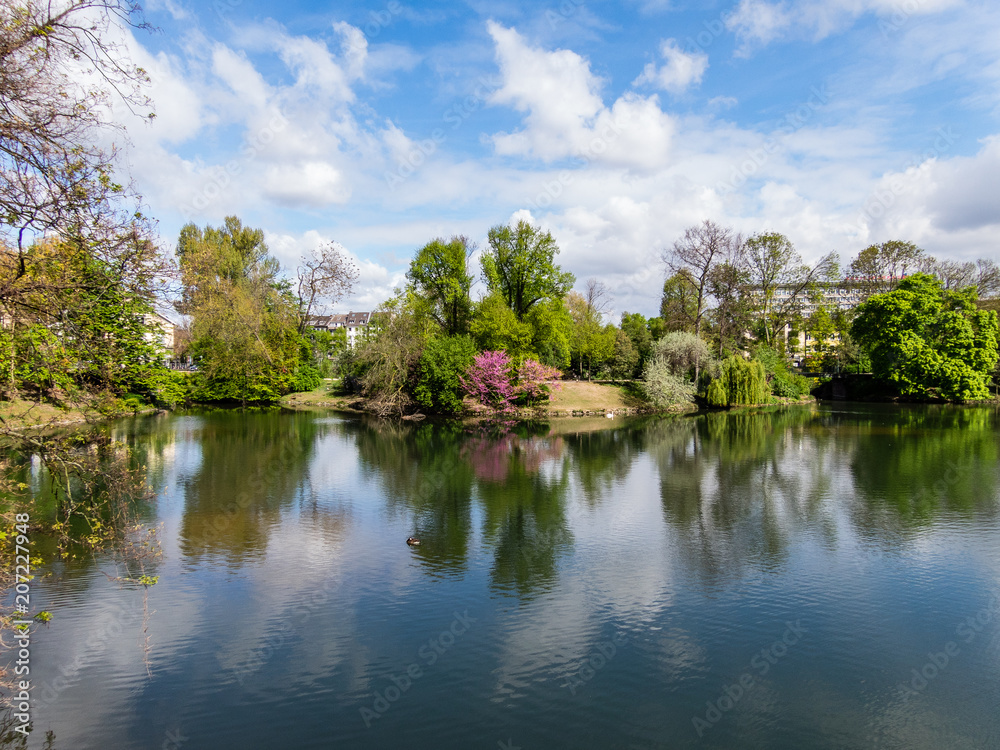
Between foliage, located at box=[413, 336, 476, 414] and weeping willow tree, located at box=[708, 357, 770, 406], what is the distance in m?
18.7

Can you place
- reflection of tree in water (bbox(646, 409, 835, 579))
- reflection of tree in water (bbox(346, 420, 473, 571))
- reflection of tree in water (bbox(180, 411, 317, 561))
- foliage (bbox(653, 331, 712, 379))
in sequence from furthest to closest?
foliage (bbox(653, 331, 712, 379)) → reflection of tree in water (bbox(180, 411, 317, 561)) → reflection of tree in water (bbox(346, 420, 473, 571)) → reflection of tree in water (bbox(646, 409, 835, 579))

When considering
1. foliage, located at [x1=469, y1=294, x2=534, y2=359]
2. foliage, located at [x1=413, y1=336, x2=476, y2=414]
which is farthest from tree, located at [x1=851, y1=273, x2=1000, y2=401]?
foliage, located at [x1=413, y1=336, x2=476, y2=414]

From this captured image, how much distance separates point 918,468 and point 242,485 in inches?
880

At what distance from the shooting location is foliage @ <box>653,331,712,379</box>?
147 ft

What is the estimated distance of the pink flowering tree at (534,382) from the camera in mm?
42094

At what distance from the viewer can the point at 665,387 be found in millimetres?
44000

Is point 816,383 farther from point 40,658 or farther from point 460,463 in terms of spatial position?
point 40,658

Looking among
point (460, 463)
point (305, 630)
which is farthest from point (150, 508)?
point (460, 463)

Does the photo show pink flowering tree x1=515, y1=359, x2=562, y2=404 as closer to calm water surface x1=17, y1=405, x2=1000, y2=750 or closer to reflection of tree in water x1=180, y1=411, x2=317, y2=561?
reflection of tree in water x1=180, y1=411, x2=317, y2=561

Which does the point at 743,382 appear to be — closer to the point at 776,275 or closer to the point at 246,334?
the point at 776,275

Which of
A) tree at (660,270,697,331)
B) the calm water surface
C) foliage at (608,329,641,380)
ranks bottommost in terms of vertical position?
the calm water surface

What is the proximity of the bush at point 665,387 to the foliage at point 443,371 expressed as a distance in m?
13.6

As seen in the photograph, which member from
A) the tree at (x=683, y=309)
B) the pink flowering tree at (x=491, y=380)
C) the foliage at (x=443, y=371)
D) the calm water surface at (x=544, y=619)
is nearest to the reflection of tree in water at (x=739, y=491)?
the calm water surface at (x=544, y=619)

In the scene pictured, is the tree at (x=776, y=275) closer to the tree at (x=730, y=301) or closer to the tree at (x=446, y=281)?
the tree at (x=730, y=301)
